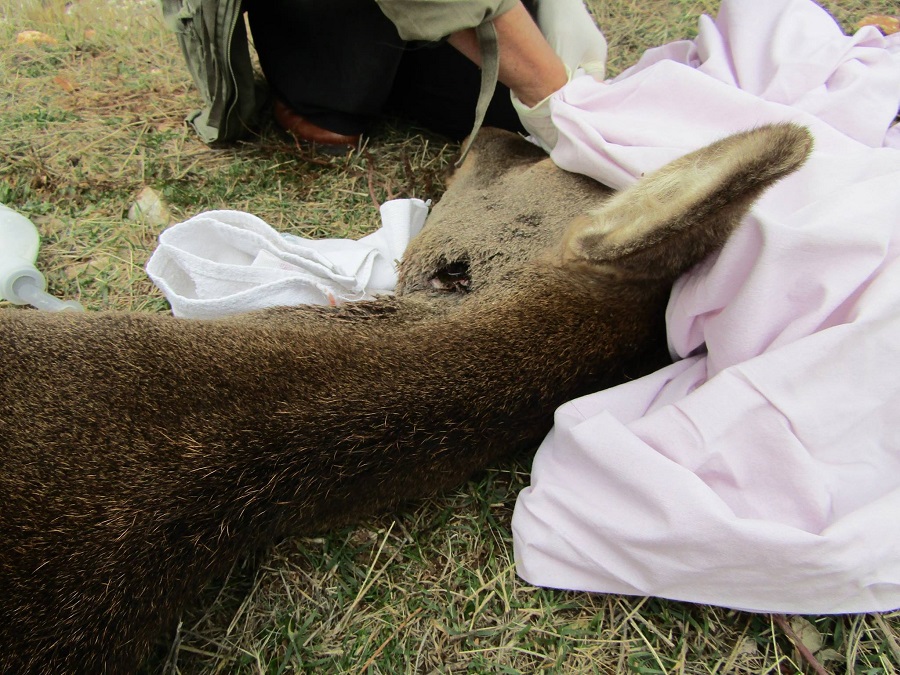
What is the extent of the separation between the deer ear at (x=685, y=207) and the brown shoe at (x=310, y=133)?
181 cm

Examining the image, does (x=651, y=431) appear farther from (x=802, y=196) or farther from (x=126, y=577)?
(x=126, y=577)

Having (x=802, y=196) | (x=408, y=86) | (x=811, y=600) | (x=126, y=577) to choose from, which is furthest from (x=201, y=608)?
(x=408, y=86)

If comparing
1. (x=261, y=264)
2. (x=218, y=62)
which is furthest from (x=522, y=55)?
(x=218, y=62)

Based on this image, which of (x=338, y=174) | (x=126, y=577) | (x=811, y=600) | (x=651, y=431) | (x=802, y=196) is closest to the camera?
(x=126, y=577)

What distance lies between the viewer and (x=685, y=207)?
5.65 feet

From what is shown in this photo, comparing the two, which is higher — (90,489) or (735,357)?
(735,357)

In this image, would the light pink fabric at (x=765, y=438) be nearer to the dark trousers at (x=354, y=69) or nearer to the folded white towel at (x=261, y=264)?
the folded white towel at (x=261, y=264)

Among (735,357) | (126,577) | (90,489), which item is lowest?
(126,577)

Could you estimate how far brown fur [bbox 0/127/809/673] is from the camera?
1.52m

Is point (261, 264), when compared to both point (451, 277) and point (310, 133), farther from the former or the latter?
point (310, 133)

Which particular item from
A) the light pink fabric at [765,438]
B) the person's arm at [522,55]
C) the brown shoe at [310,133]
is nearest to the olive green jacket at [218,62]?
the brown shoe at [310,133]

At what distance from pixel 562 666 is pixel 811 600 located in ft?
2.38

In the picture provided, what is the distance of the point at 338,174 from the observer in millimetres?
3359

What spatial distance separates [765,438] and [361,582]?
1.32 meters
